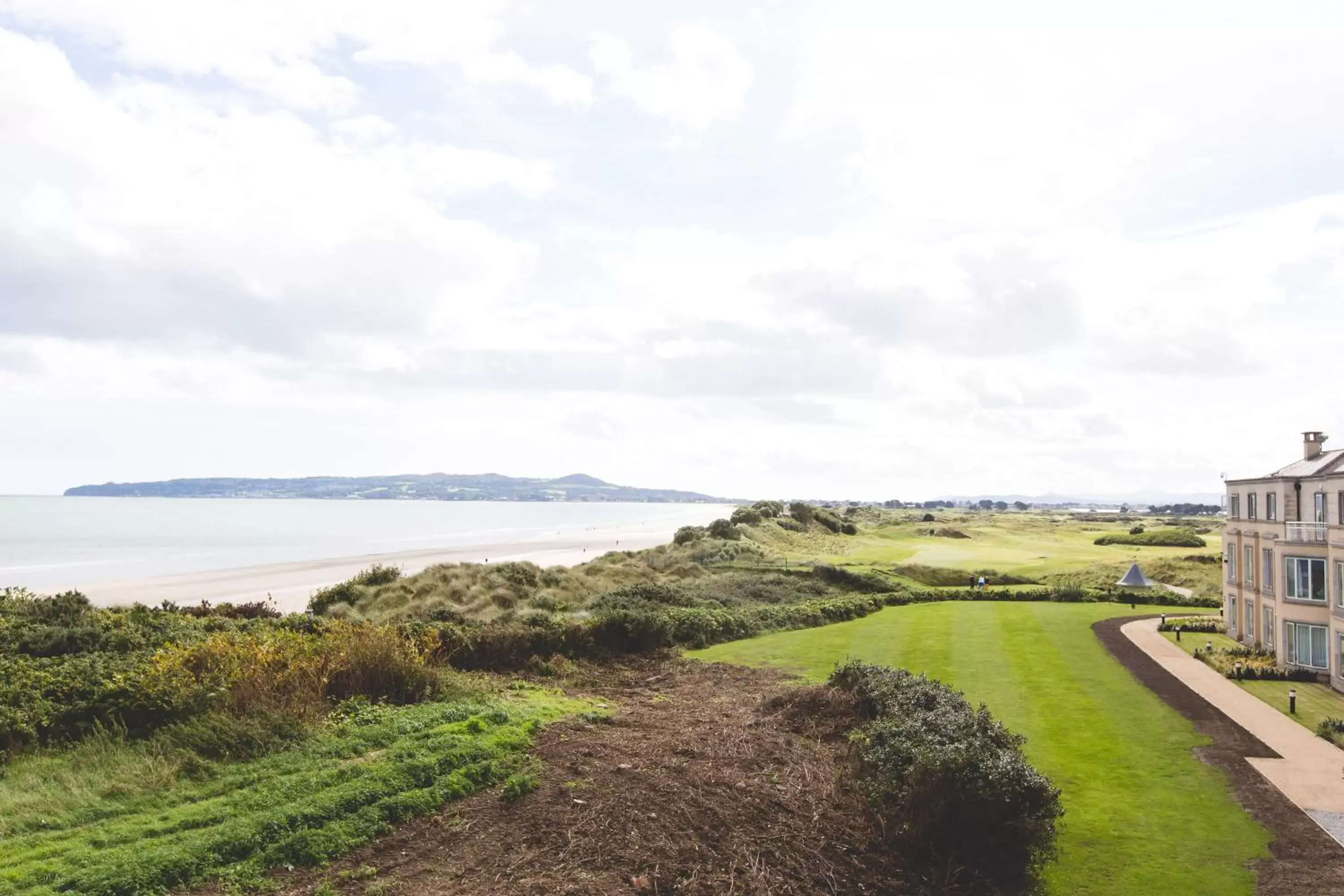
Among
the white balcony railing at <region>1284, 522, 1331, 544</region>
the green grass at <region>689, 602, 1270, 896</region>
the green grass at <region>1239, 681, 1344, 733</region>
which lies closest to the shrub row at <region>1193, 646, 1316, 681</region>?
the green grass at <region>1239, 681, 1344, 733</region>

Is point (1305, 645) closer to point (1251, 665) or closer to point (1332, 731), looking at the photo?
point (1251, 665)

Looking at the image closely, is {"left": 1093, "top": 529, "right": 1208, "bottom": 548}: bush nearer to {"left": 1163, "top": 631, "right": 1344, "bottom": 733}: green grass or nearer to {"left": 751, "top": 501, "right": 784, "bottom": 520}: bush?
{"left": 751, "top": 501, "right": 784, "bottom": 520}: bush

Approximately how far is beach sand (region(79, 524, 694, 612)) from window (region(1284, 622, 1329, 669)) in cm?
3759

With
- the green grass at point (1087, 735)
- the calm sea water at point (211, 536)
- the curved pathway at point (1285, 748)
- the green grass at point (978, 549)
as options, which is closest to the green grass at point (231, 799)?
the green grass at point (1087, 735)

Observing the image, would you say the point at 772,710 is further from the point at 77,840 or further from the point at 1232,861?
the point at 77,840

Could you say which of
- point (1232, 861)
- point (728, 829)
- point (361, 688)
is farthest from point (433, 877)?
point (1232, 861)

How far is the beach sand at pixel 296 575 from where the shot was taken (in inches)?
1731

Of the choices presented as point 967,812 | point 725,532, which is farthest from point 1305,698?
point 725,532

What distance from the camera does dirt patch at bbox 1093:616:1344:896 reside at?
33.2ft

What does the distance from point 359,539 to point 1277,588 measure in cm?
8893

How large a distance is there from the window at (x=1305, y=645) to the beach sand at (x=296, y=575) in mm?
37586

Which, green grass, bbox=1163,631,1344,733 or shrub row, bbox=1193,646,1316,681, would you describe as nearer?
green grass, bbox=1163,631,1344,733

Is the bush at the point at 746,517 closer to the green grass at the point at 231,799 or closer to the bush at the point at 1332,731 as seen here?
the bush at the point at 1332,731

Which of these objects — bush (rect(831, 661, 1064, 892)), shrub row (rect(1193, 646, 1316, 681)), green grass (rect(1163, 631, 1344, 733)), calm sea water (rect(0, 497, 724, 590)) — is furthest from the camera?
Answer: calm sea water (rect(0, 497, 724, 590))
